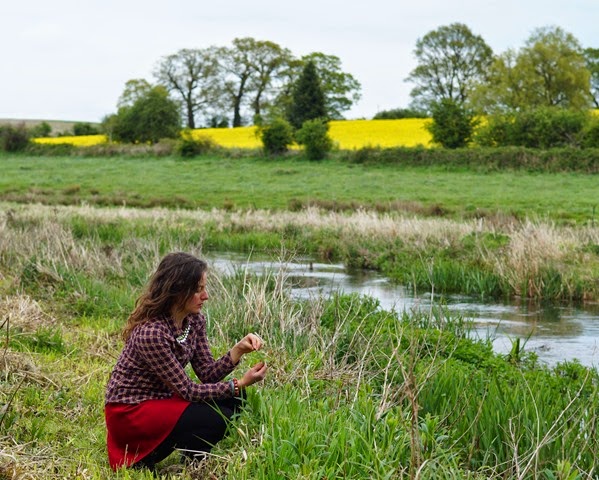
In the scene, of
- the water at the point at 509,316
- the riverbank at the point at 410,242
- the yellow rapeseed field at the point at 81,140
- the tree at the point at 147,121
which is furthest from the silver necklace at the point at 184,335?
the yellow rapeseed field at the point at 81,140

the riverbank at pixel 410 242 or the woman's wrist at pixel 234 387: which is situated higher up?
the woman's wrist at pixel 234 387

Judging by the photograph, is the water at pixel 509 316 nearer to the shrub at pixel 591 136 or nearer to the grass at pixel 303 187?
the grass at pixel 303 187

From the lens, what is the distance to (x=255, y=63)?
74.4 meters

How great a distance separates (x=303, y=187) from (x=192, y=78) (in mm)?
42896

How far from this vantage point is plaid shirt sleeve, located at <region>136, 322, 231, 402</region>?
503 cm

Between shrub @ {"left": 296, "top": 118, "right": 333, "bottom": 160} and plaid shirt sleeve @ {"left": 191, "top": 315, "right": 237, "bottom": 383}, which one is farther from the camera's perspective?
shrub @ {"left": 296, "top": 118, "right": 333, "bottom": 160}

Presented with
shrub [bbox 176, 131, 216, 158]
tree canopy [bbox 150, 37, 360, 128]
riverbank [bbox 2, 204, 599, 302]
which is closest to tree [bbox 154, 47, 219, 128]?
tree canopy [bbox 150, 37, 360, 128]

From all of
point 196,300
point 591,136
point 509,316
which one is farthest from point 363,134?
point 196,300

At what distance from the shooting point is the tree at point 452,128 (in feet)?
144

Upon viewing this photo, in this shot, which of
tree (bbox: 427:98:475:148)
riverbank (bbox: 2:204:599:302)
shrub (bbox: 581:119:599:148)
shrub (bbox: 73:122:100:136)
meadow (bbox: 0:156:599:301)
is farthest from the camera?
shrub (bbox: 73:122:100:136)

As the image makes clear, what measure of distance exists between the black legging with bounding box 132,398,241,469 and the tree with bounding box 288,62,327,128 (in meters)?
52.0

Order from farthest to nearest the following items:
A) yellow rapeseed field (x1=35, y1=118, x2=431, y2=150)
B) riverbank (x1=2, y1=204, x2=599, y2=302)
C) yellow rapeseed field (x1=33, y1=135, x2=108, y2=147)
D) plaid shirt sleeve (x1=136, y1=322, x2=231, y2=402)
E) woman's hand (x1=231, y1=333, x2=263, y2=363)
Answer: yellow rapeseed field (x1=33, y1=135, x2=108, y2=147) < yellow rapeseed field (x1=35, y1=118, x2=431, y2=150) < riverbank (x1=2, y1=204, x2=599, y2=302) < woman's hand (x1=231, y1=333, x2=263, y2=363) < plaid shirt sleeve (x1=136, y1=322, x2=231, y2=402)

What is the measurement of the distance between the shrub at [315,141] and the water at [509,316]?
26670 mm

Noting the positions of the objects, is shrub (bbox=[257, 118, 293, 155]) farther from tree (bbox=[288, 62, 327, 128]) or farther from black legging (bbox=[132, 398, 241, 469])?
black legging (bbox=[132, 398, 241, 469])
